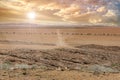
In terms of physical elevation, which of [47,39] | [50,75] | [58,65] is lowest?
[50,75]

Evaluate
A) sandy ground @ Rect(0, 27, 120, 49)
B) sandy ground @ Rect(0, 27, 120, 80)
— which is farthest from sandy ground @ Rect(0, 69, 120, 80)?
sandy ground @ Rect(0, 27, 120, 49)

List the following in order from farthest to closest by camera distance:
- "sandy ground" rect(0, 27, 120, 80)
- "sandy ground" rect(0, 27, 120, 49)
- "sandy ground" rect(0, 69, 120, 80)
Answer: "sandy ground" rect(0, 27, 120, 49) < "sandy ground" rect(0, 27, 120, 80) < "sandy ground" rect(0, 69, 120, 80)

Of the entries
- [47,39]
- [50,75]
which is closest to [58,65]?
[50,75]

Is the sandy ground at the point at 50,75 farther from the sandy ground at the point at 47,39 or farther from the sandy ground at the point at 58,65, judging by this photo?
the sandy ground at the point at 47,39

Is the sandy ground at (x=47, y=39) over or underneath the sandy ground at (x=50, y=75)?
over

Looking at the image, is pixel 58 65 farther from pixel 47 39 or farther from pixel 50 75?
pixel 47 39

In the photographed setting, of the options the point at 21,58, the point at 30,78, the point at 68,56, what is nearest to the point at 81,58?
the point at 68,56

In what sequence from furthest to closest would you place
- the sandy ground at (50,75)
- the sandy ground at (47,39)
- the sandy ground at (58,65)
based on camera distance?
the sandy ground at (47,39)
the sandy ground at (58,65)
the sandy ground at (50,75)

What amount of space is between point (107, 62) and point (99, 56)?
2176 millimetres

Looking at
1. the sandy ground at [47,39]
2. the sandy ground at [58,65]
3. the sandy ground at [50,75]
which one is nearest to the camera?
the sandy ground at [50,75]

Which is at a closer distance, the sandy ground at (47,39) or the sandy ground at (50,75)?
the sandy ground at (50,75)

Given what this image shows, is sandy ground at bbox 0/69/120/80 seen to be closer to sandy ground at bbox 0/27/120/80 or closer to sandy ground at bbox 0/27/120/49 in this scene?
sandy ground at bbox 0/27/120/80

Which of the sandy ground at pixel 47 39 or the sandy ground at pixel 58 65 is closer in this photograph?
the sandy ground at pixel 58 65

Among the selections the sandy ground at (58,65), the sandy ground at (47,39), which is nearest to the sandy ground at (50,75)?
the sandy ground at (58,65)
